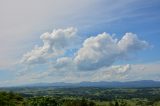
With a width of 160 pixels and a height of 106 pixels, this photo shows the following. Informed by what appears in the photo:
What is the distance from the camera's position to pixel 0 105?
176625 millimetres

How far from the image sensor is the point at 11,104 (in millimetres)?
185000

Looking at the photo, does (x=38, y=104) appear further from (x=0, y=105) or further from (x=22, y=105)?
(x=0, y=105)

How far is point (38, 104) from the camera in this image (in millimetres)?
198500

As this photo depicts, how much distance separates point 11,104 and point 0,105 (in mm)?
9419

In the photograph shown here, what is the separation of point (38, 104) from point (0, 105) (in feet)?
93.4

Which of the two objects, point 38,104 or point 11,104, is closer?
point 11,104

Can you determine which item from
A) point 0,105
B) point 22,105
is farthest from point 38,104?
point 0,105

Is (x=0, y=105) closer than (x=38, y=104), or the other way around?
(x=0, y=105)

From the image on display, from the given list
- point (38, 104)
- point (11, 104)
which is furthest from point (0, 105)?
point (38, 104)

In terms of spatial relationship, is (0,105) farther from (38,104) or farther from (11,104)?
(38,104)

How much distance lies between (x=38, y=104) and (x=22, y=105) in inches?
439
